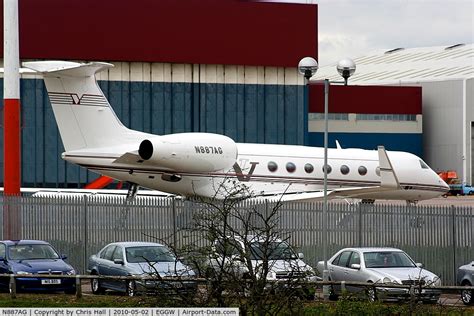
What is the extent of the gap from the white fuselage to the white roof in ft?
115

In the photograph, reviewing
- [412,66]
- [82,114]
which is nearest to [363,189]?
[82,114]

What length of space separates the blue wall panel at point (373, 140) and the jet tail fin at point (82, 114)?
109ft

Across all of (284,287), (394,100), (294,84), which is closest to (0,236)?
(284,287)

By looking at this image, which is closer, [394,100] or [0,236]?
[0,236]

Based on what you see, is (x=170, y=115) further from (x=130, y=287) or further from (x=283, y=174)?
(x=130, y=287)

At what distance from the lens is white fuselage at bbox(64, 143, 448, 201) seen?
41594 millimetres

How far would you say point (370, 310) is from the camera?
1952cm

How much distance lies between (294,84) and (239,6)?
21.0 ft

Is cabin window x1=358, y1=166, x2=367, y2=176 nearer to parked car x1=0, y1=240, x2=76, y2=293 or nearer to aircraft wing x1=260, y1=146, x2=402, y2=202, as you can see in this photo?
aircraft wing x1=260, y1=146, x2=402, y2=202

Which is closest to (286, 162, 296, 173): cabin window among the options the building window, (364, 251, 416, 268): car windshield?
the building window

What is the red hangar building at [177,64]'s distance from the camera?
66.6 meters

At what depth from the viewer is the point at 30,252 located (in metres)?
29.5

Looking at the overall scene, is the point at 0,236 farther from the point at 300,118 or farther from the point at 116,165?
the point at 300,118

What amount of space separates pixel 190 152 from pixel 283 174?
5264mm
